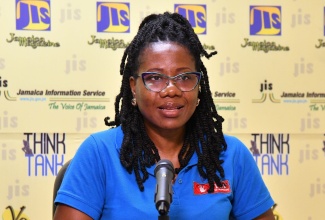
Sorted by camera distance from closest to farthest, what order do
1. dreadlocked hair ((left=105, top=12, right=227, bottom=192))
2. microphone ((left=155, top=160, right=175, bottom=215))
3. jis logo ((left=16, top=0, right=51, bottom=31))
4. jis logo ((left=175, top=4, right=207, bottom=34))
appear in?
microphone ((left=155, top=160, right=175, bottom=215))
dreadlocked hair ((left=105, top=12, right=227, bottom=192))
jis logo ((left=16, top=0, right=51, bottom=31))
jis logo ((left=175, top=4, right=207, bottom=34))

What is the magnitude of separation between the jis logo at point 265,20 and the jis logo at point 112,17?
70 centimetres

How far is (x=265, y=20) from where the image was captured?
2.69 m

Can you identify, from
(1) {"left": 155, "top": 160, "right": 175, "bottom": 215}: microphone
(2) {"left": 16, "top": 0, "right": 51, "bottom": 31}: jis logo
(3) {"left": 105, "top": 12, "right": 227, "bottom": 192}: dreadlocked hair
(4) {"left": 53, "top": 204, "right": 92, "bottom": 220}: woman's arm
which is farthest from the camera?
(2) {"left": 16, "top": 0, "right": 51, "bottom": 31}: jis logo

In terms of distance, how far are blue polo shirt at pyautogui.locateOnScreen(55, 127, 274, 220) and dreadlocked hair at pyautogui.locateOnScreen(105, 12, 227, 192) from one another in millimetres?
22

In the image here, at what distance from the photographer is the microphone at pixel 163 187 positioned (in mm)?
850

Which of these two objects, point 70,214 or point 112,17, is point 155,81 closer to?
point 70,214

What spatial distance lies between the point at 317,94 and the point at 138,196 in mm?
1763

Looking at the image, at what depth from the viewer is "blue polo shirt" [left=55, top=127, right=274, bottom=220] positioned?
48.5 inches

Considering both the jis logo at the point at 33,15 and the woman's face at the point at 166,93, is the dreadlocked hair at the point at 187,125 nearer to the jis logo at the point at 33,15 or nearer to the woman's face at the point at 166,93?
the woman's face at the point at 166,93

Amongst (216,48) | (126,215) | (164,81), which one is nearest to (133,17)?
(216,48)

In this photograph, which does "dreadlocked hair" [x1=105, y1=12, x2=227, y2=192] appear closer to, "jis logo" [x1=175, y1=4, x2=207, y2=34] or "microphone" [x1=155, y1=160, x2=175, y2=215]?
"microphone" [x1=155, y1=160, x2=175, y2=215]

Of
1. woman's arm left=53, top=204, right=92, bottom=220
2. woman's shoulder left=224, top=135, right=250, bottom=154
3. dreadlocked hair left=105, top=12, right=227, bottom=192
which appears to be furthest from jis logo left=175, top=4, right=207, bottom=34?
woman's arm left=53, top=204, right=92, bottom=220

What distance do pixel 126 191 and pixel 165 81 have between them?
306 millimetres

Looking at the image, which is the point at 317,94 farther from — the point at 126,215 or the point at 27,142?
the point at 126,215
